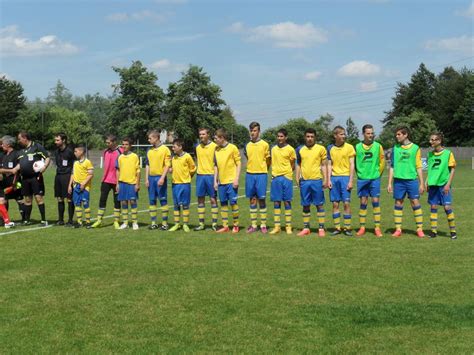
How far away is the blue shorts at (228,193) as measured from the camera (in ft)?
37.5

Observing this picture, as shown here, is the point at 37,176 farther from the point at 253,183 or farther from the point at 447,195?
the point at 447,195

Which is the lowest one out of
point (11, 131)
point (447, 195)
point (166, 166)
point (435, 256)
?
point (435, 256)

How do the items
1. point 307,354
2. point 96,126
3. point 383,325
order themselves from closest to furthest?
point 307,354 → point 383,325 → point 96,126

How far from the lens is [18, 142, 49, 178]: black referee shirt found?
1245cm

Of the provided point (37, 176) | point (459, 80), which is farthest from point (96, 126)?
point (37, 176)

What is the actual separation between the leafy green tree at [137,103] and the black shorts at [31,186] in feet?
237

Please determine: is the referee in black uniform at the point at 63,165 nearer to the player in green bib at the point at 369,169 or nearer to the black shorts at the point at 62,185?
the black shorts at the point at 62,185

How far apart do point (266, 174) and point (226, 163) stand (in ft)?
2.86

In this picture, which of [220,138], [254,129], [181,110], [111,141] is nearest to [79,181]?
[111,141]

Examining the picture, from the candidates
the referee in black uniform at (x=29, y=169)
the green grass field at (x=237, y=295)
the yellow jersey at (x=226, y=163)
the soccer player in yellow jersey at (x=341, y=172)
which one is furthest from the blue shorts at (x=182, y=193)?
the referee in black uniform at (x=29, y=169)

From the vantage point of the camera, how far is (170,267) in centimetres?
798

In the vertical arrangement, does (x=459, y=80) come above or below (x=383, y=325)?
above

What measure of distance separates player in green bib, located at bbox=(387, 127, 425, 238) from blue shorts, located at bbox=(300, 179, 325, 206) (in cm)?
133

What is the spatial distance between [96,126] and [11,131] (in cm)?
8555
